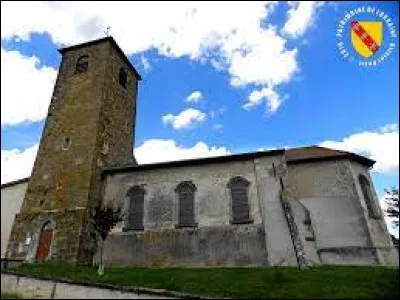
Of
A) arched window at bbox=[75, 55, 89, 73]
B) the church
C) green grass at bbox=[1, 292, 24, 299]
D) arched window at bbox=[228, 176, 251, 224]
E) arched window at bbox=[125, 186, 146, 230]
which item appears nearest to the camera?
green grass at bbox=[1, 292, 24, 299]

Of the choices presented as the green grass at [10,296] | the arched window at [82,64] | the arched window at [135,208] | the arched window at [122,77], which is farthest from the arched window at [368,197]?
the arched window at [82,64]

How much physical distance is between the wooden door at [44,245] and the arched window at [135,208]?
162 inches

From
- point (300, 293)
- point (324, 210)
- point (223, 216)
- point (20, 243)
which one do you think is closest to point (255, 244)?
point (223, 216)

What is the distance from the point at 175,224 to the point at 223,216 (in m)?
2.54

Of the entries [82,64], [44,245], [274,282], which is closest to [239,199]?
[274,282]

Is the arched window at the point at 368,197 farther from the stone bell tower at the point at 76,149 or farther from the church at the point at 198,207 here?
the stone bell tower at the point at 76,149

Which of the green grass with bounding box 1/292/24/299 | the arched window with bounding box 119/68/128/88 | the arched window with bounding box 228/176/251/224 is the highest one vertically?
the arched window with bounding box 119/68/128/88

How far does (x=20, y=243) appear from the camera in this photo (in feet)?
65.0

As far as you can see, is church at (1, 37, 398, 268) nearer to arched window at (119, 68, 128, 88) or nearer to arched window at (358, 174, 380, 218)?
arched window at (358, 174, 380, 218)

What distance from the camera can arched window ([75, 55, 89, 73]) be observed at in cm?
2547

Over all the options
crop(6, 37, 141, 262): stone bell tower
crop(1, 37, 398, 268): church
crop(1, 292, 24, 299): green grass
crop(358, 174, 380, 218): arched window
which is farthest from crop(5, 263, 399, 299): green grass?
crop(6, 37, 141, 262): stone bell tower

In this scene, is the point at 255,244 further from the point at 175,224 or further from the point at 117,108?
the point at 117,108

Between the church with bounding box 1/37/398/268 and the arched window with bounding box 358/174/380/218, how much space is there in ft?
0.24

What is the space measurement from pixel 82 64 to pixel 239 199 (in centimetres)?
1501
